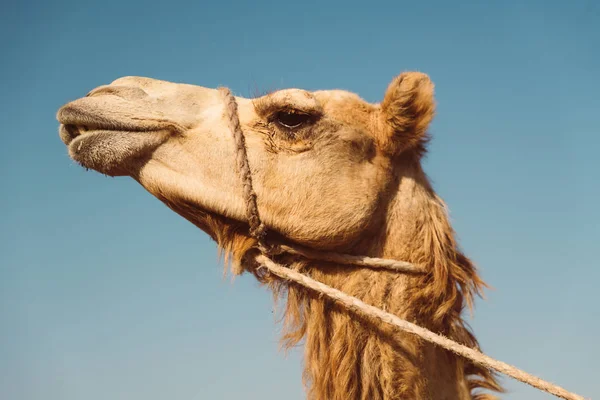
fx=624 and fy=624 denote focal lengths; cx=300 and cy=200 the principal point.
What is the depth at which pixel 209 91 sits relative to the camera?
346cm

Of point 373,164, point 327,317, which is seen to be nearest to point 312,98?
point 373,164

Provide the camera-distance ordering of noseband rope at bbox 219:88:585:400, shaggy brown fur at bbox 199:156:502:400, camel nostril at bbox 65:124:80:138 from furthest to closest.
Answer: camel nostril at bbox 65:124:80:138 < shaggy brown fur at bbox 199:156:502:400 < noseband rope at bbox 219:88:585:400

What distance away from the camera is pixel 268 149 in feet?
10.4

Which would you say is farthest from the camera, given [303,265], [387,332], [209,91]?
[209,91]

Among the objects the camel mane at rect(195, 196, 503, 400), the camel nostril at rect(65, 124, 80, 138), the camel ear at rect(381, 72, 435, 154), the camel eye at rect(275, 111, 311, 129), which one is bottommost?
the camel mane at rect(195, 196, 503, 400)

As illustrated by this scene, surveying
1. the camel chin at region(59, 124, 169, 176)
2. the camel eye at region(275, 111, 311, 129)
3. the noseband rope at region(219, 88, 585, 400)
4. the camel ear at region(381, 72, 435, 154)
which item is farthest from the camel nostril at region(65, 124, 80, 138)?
the camel ear at region(381, 72, 435, 154)

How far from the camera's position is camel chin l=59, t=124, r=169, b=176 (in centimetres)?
309

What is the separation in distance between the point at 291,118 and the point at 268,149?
214 mm

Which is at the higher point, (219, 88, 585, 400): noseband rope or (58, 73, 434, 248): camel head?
(58, 73, 434, 248): camel head

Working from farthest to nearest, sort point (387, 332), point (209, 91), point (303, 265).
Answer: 1. point (209, 91)
2. point (303, 265)
3. point (387, 332)

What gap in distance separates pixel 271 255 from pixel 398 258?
64cm

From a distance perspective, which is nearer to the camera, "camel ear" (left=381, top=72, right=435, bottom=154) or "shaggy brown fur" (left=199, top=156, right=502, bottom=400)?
"shaggy brown fur" (left=199, top=156, right=502, bottom=400)

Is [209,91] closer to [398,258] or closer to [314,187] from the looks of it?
[314,187]

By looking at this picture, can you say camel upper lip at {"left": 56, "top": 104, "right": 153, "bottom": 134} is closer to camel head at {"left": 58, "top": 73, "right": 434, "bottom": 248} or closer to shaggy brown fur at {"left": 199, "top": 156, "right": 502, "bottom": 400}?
camel head at {"left": 58, "top": 73, "right": 434, "bottom": 248}
